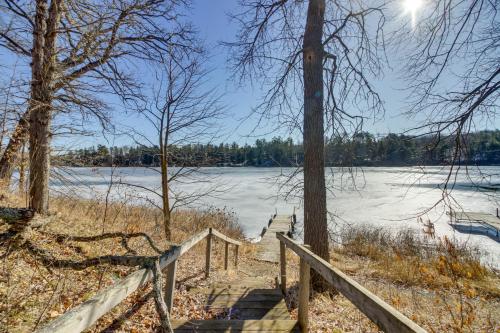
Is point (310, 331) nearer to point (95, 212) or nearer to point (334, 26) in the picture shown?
point (334, 26)

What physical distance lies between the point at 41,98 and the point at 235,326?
5.39 m

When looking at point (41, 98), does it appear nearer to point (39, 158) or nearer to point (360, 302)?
point (39, 158)

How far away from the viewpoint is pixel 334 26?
22.4 feet

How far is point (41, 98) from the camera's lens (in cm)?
547

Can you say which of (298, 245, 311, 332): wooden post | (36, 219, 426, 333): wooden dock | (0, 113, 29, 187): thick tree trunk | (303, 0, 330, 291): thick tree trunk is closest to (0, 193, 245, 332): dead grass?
(36, 219, 426, 333): wooden dock

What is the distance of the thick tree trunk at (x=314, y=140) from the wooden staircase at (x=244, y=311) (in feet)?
4.69

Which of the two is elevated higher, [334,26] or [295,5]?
[295,5]

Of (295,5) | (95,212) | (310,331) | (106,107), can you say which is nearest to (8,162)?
(106,107)

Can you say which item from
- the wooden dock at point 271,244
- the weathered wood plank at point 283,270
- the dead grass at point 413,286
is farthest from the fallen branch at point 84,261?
the wooden dock at point 271,244

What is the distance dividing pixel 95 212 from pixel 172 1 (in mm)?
6987

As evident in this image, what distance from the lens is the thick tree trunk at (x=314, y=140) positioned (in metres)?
5.70

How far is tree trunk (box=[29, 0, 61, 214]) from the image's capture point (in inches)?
216

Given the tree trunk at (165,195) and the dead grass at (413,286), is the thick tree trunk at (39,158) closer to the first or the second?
the tree trunk at (165,195)

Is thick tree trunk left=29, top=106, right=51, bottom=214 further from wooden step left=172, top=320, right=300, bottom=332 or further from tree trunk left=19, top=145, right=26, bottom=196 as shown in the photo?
wooden step left=172, top=320, right=300, bottom=332
